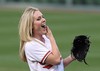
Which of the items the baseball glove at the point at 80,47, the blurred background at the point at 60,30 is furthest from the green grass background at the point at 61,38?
A: the baseball glove at the point at 80,47

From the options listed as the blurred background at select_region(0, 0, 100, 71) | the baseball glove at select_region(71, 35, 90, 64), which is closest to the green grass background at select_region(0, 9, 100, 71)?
the blurred background at select_region(0, 0, 100, 71)

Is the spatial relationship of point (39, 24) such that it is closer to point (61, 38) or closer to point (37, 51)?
point (37, 51)

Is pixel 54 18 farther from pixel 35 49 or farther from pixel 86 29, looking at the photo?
pixel 35 49

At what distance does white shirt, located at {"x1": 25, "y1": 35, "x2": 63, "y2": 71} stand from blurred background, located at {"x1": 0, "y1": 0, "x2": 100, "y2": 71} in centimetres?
273

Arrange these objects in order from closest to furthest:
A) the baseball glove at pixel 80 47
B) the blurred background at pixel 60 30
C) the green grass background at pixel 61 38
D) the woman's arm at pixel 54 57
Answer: the woman's arm at pixel 54 57, the baseball glove at pixel 80 47, the green grass background at pixel 61 38, the blurred background at pixel 60 30

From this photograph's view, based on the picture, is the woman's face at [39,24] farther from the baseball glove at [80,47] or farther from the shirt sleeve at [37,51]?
the baseball glove at [80,47]

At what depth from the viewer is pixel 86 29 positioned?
20.0 m

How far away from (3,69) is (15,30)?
8.42 meters

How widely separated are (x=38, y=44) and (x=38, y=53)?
104 millimetres

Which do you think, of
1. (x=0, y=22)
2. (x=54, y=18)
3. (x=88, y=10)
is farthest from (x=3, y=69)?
(x=88, y=10)

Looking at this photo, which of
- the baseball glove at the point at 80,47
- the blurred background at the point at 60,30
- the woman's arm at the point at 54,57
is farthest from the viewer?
the blurred background at the point at 60,30

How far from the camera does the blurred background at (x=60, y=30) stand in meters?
12.6

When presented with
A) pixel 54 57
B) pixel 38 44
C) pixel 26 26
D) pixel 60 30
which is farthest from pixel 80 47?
pixel 60 30

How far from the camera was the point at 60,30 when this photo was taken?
19.9 m
